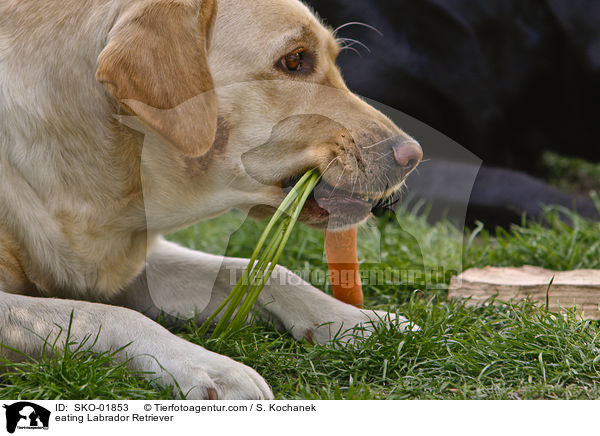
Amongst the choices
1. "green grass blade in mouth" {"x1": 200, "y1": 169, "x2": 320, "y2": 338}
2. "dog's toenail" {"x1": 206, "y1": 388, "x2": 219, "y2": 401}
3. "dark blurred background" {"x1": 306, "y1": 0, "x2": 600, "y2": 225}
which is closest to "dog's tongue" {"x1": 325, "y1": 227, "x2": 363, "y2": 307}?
"green grass blade in mouth" {"x1": 200, "y1": 169, "x2": 320, "y2": 338}

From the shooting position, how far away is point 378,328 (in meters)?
2.37

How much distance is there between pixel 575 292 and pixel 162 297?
157 cm

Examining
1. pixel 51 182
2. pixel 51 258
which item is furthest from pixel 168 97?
pixel 51 258

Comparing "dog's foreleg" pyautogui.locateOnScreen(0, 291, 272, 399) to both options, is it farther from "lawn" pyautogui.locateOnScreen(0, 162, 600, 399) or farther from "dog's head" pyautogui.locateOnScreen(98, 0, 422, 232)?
"dog's head" pyautogui.locateOnScreen(98, 0, 422, 232)

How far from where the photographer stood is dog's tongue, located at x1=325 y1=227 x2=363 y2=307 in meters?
2.73

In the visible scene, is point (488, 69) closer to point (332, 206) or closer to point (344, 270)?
point (344, 270)

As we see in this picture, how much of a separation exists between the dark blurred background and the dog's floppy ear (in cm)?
219

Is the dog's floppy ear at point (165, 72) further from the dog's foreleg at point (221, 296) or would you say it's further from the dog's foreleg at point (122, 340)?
the dog's foreleg at point (221, 296)

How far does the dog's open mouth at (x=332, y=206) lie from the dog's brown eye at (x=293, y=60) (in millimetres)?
363
